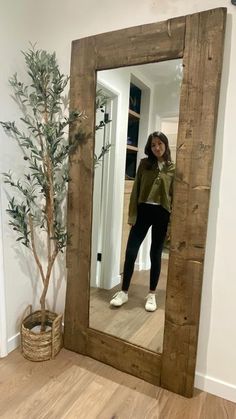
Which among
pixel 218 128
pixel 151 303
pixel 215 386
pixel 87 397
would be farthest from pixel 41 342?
pixel 218 128

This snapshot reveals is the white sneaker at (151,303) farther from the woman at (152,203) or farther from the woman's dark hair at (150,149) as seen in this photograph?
the woman's dark hair at (150,149)

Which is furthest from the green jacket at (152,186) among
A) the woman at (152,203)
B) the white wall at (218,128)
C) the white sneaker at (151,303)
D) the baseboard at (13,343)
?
the baseboard at (13,343)

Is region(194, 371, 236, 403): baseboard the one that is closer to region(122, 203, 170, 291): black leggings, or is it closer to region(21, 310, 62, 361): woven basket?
region(122, 203, 170, 291): black leggings

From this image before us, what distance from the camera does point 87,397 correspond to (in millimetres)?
1456

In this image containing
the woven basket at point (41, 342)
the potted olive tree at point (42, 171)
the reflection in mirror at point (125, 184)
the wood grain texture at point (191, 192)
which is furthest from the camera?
the woven basket at point (41, 342)

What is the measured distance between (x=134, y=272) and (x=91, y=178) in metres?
0.59

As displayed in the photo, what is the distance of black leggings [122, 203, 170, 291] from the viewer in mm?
1520

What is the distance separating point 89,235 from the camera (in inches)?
65.7

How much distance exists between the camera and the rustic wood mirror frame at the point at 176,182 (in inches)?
50.8

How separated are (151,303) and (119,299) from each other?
21cm

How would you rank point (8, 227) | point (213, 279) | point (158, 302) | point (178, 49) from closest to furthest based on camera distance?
point (178, 49)
point (213, 279)
point (158, 302)
point (8, 227)

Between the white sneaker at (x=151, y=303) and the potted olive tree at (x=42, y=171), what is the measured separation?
1.83 feet

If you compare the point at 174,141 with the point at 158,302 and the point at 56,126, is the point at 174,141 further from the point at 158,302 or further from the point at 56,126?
the point at 158,302

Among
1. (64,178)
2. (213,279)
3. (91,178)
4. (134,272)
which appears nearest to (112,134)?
(91,178)
